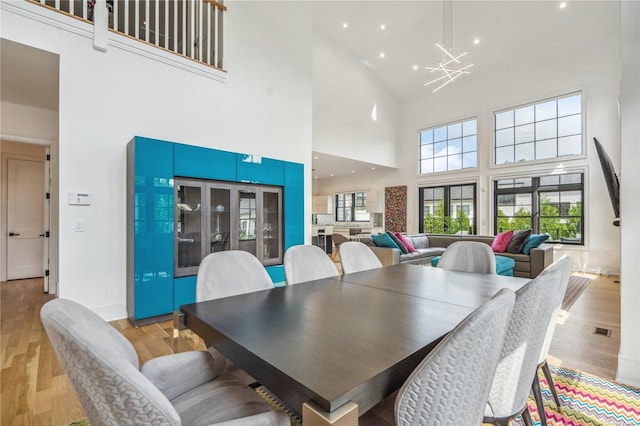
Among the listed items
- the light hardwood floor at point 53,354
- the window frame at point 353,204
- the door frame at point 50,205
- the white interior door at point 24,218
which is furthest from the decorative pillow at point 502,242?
the white interior door at point 24,218

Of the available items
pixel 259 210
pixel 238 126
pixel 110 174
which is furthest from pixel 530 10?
pixel 110 174

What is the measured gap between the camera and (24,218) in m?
4.89

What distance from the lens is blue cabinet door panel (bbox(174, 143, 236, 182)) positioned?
3.16 metres

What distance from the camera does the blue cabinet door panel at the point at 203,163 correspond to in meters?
3.16

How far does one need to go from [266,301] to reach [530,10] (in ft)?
23.5

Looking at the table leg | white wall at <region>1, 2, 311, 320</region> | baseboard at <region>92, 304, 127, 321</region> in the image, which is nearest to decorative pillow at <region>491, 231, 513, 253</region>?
white wall at <region>1, 2, 311, 320</region>

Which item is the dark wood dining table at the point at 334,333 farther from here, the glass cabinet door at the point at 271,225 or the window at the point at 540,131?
the window at the point at 540,131

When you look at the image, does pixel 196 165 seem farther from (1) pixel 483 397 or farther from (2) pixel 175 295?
(1) pixel 483 397

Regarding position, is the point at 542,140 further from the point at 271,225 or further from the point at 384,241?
the point at 271,225

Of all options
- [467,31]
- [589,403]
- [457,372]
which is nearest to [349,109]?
[467,31]

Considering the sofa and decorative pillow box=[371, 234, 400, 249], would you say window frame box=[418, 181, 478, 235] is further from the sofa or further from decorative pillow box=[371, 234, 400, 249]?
decorative pillow box=[371, 234, 400, 249]

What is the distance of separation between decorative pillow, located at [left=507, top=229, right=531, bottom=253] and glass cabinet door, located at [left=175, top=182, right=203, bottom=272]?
5.12m

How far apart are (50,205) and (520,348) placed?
5529 mm

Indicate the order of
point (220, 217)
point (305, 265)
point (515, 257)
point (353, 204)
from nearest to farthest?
point (305, 265) → point (220, 217) → point (515, 257) → point (353, 204)
